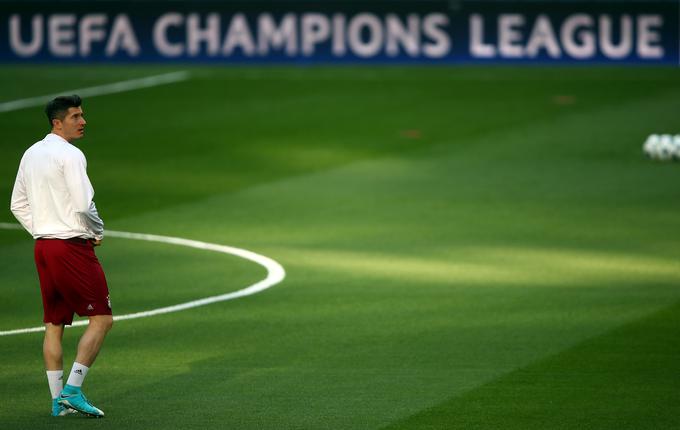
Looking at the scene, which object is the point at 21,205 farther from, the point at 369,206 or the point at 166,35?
the point at 166,35

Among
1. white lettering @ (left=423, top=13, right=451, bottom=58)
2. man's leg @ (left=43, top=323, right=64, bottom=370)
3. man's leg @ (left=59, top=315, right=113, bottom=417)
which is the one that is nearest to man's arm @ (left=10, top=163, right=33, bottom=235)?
man's leg @ (left=43, top=323, right=64, bottom=370)

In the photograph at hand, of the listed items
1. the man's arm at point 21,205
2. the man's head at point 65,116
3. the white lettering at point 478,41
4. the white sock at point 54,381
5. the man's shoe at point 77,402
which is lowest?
the white lettering at point 478,41

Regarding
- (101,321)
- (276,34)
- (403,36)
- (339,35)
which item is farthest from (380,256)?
(276,34)

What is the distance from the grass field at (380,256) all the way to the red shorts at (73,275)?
30.8 inches

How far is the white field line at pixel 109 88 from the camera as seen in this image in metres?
30.5

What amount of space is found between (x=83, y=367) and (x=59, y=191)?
1.16 metres

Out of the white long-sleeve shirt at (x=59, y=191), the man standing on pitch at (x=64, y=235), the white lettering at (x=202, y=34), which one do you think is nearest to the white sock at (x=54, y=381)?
the man standing on pitch at (x=64, y=235)

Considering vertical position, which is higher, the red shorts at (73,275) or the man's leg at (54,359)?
the red shorts at (73,275)

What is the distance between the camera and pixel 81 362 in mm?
10227

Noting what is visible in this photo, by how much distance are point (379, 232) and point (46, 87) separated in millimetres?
16012

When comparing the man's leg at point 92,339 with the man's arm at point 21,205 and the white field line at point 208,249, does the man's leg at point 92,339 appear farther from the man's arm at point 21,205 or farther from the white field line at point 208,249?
the white field line at point 208,249

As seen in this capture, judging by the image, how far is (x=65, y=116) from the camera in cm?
1010

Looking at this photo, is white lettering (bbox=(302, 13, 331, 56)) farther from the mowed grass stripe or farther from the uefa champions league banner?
the mowed grass stripe

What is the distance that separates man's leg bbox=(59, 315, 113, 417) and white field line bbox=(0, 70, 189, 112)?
66.5 feet
